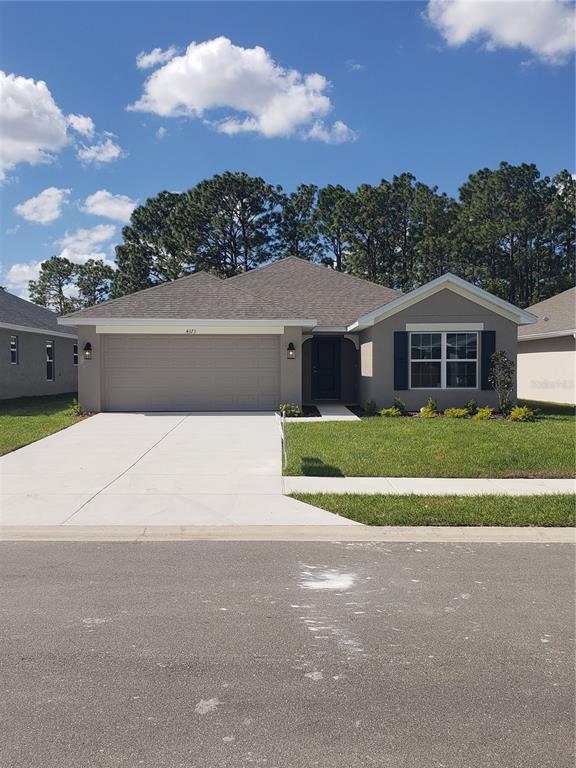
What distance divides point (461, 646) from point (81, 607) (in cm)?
294

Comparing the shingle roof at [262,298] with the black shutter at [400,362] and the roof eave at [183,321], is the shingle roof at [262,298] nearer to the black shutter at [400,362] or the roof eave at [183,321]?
the roof eave at [183,321]

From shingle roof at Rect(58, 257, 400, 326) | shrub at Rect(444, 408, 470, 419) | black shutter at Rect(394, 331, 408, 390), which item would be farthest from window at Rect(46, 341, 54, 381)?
shrub at Rect(444, 408, 470, 419)

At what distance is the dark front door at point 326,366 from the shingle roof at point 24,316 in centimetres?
1114

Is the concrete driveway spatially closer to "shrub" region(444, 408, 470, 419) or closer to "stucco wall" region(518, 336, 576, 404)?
"shrub" region(444, 408, 470, 419)

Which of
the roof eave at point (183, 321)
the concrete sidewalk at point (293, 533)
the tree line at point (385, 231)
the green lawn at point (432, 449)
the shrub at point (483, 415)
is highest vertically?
the tree line at point (385, 231)

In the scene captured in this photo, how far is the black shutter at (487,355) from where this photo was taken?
17.9 meters

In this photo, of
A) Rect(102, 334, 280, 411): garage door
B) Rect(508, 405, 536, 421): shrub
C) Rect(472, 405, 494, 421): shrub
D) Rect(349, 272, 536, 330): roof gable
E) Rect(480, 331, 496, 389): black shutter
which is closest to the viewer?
Rect(508, 405, 536, 421): shrub

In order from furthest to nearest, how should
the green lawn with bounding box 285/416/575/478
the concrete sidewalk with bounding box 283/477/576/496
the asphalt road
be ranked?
the green lawn with bounding box 285/416/575/478 < the concrete sidewalk with bounding box 283/477/576/496 < the asphalt road

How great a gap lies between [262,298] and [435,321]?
5.84 meters

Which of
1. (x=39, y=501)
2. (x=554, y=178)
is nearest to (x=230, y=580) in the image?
(x=39, y=501)

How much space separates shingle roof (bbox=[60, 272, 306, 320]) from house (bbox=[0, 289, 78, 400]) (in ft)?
17.9

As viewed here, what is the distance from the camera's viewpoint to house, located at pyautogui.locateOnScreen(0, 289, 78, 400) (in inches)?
901

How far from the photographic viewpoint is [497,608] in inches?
194

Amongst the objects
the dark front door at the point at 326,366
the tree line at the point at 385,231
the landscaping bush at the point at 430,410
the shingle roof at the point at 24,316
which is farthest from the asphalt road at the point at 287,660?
the tree line at the point at 385,231
